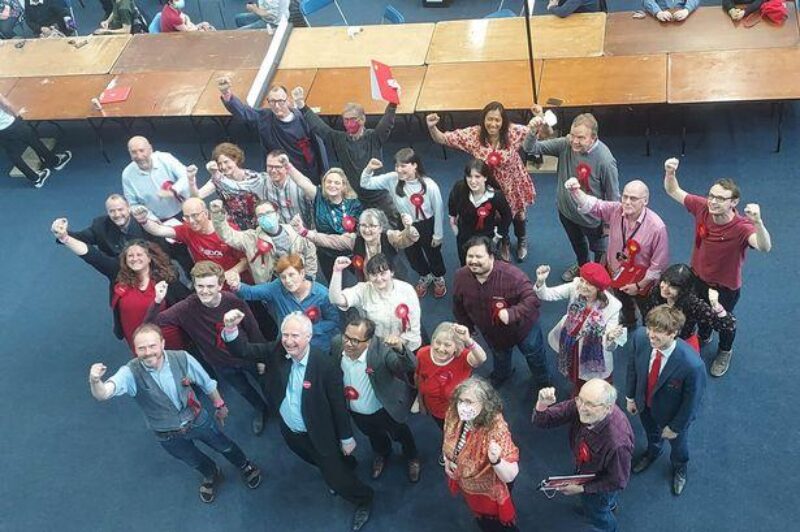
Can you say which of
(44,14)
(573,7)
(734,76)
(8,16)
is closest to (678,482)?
(734,76)

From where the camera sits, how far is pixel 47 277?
6.67m

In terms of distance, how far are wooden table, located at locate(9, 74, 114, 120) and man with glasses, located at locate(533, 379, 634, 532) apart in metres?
5.58

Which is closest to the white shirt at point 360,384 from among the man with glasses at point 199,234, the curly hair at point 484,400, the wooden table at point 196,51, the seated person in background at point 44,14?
the curly hair at point 484,400

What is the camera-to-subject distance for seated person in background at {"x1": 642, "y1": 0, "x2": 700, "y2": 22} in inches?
267

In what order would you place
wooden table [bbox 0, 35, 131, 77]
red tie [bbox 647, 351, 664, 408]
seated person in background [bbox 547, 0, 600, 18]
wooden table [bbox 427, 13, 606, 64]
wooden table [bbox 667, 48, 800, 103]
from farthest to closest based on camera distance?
wooden table [bbox 0, 35, 131, 77] < seated person in background [bbox 547, 0, 600, 18] < wooden table [bbox 427, 13, 606, 64] < wooden table [bbox 667, 48, 800, 103] < red tie [bbox 647, 351, 664, 408]

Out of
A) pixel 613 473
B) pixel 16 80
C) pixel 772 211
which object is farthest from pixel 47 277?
pixel 772 211

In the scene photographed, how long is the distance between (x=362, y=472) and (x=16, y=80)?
5.84 m

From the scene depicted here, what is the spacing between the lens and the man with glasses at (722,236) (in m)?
3.92

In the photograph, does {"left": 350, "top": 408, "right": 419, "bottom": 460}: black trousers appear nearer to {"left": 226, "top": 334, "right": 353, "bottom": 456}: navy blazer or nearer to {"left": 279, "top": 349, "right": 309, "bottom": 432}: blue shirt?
{"left": 226, "top": 334, "right": 353, "bottom": 456}: navy blazer

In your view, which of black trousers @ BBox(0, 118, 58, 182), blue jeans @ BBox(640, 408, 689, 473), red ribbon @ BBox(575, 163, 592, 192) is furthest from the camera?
black trousers @ BBox(0, 118, 58, 182)

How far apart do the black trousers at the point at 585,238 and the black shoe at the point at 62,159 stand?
538 cm

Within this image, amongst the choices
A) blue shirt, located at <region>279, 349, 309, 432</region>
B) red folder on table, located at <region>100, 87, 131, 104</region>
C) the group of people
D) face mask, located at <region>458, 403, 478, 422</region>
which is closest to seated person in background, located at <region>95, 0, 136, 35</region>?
red folder on table, located at <region>100, 87, 131, 104</region>

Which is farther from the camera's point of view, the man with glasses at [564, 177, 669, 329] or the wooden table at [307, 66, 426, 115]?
the wooden table at [307, 66, 426, 115]

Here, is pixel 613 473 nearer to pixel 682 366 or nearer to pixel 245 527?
pixel 682 366
